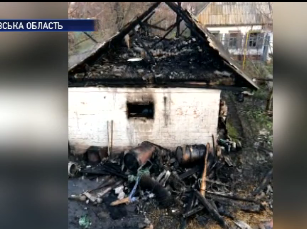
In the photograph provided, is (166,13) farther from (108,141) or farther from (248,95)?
(108,141)

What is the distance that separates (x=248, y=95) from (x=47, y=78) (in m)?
2.01

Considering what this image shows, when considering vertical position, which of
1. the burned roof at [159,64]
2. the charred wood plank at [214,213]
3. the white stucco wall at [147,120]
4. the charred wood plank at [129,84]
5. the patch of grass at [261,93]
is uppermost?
the burned roof at [159,64]

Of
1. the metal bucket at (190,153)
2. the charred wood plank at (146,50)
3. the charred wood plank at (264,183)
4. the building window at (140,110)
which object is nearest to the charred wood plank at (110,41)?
the charred wood plank at (146,50)

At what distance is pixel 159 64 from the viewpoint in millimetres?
3686

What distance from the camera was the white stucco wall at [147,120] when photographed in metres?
3.65

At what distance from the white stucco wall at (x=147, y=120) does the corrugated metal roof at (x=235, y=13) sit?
71 centimetres

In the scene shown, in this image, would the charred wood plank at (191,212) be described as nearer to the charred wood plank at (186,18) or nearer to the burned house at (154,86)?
the burned house at (154,86)

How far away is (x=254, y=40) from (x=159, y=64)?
97 centimetres

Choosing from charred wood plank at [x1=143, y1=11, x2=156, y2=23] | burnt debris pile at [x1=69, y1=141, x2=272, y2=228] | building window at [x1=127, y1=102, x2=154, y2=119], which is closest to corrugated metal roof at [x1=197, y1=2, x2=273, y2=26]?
charred wood plank at [x1=143, y1=11, x2=156, y2=23]

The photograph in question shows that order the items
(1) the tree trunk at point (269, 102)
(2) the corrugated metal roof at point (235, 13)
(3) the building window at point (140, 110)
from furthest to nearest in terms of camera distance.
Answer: (3) the building window at point (140, 110) < (1) the tree trunk at point (269, 102) < (2) the corrugated metal roof at point (235, 13)

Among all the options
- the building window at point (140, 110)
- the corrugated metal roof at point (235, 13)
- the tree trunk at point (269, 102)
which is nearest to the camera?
the corrugated metal roof at point (235, 13)

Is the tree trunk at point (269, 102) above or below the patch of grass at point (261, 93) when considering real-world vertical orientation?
below

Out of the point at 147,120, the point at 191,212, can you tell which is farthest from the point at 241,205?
the point at 147,120

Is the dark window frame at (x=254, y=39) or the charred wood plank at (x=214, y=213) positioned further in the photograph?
the charred wood plank at (x=214, y=213)
